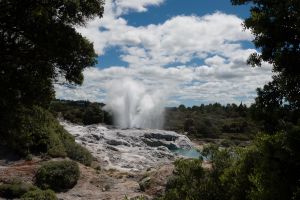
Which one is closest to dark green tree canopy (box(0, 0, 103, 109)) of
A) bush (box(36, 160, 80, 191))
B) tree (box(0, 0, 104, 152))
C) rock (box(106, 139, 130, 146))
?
tree (box(0, 0, 104, 152))

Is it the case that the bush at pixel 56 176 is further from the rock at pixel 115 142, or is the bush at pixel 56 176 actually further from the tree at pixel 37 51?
the rock at pixel 115 142

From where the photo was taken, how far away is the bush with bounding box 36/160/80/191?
1048 inches

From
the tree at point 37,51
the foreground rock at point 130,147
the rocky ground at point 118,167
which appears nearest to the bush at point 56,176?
the rocky ground at point 118,167

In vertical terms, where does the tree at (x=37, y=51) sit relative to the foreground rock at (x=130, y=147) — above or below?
above

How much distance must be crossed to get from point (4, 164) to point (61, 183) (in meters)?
6.92

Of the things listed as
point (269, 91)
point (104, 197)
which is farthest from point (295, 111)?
point (104, 197)

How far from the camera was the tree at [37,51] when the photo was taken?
1468 centimetres

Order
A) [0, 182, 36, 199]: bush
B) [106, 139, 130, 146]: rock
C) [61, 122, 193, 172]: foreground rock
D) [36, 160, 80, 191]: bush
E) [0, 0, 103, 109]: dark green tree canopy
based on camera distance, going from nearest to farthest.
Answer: [0, 0, 103, 109]: dark green tree canopy
[0, 182, 36, 199]: bush
[36, 160, 80, 191]: bush
[61, 122, 193, 172]: foreground rock
[106, 139, 130, 146]: rock

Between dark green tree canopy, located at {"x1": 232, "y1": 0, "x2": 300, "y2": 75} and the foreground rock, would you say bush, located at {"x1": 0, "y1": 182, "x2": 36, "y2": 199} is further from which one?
dark green tree canopy, located at {"x1": 232, "y1": 0, "x2": 300, "y2": 75}

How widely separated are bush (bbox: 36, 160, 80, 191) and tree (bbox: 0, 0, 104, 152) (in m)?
10.5

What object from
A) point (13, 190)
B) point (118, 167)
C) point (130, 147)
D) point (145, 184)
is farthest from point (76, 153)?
point (130, 147)

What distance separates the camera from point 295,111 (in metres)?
8.88

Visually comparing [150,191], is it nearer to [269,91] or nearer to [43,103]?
[43,103]

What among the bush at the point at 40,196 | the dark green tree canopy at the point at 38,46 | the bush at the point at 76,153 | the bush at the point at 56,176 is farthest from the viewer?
the bush at the point at 76,153
